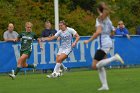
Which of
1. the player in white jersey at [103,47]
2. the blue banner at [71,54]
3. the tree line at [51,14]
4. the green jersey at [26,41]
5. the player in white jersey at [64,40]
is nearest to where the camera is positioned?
the player in white jersey at [103,47]

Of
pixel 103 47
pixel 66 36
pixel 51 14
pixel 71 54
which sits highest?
pixel 51 14

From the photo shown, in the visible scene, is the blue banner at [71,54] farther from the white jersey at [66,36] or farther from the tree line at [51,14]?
the tree line at [51,14]

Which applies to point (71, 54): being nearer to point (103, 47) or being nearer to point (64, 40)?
point (64, 40)

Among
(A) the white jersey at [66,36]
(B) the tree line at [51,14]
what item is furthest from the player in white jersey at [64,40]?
(B) the tree line at [51,14]

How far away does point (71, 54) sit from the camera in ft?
73.0

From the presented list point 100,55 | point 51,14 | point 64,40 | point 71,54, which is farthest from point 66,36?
point 51,14

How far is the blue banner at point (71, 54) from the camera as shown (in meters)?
21.0

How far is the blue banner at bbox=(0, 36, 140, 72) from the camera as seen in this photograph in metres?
21.0

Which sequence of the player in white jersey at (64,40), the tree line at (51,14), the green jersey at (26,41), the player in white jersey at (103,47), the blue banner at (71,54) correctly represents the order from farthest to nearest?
the tree line at (51,14) < the blue banner at (71,54) < the green jersey at (26,41) < the player in white jersey at (64,40) < the player in white jersey at (103,47)

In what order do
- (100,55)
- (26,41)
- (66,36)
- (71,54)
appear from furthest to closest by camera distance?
1. (71,54)
2. (26,41)
3. (66,36)
4. (100,55)

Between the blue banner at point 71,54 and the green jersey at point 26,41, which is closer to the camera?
the green jersey at point 26,41

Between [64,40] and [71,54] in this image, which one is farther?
[71,54]

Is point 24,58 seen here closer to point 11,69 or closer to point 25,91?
point 11,69

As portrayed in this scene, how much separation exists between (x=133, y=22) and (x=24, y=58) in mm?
22919
